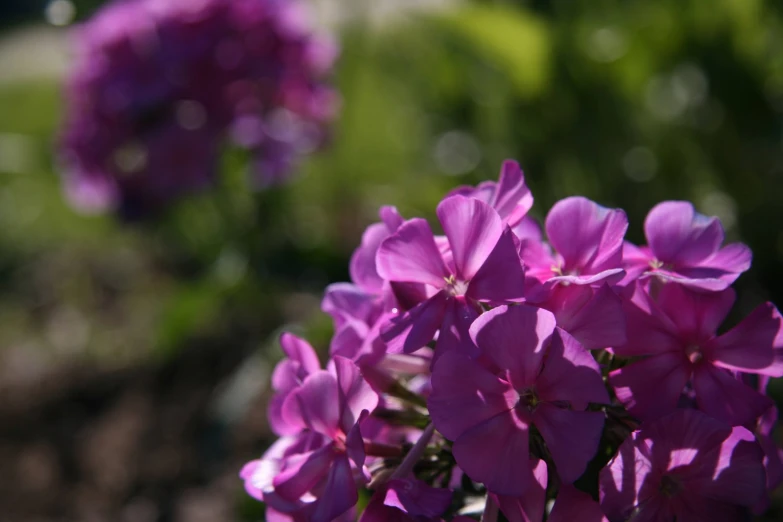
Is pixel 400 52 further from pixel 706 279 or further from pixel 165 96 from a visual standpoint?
pixel 706 279

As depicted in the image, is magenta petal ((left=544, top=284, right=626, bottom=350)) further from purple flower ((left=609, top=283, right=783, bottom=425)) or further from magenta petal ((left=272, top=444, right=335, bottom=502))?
magenta petal ((left=272, top=444, right=335, bottom=502))

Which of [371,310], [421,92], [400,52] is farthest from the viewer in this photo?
[400,52]

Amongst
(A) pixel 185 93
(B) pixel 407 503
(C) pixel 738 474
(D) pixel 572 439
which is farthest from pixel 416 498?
(A) pixel 185 93

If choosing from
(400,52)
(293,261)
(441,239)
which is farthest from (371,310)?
(400,52)

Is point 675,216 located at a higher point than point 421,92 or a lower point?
higher

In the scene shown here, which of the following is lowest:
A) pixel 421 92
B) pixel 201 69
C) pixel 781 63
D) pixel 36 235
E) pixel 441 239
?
pixel 36 235

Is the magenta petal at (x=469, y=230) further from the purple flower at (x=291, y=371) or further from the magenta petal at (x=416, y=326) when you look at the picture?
the purple flower at (x=291, y=371)

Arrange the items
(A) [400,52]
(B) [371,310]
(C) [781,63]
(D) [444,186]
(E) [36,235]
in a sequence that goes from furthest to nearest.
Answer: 1. (E) [36,235]
2. (A) [400,52]
3. (D) [444,186]
4. (C) [781,63]
5. (B) [371,310]
